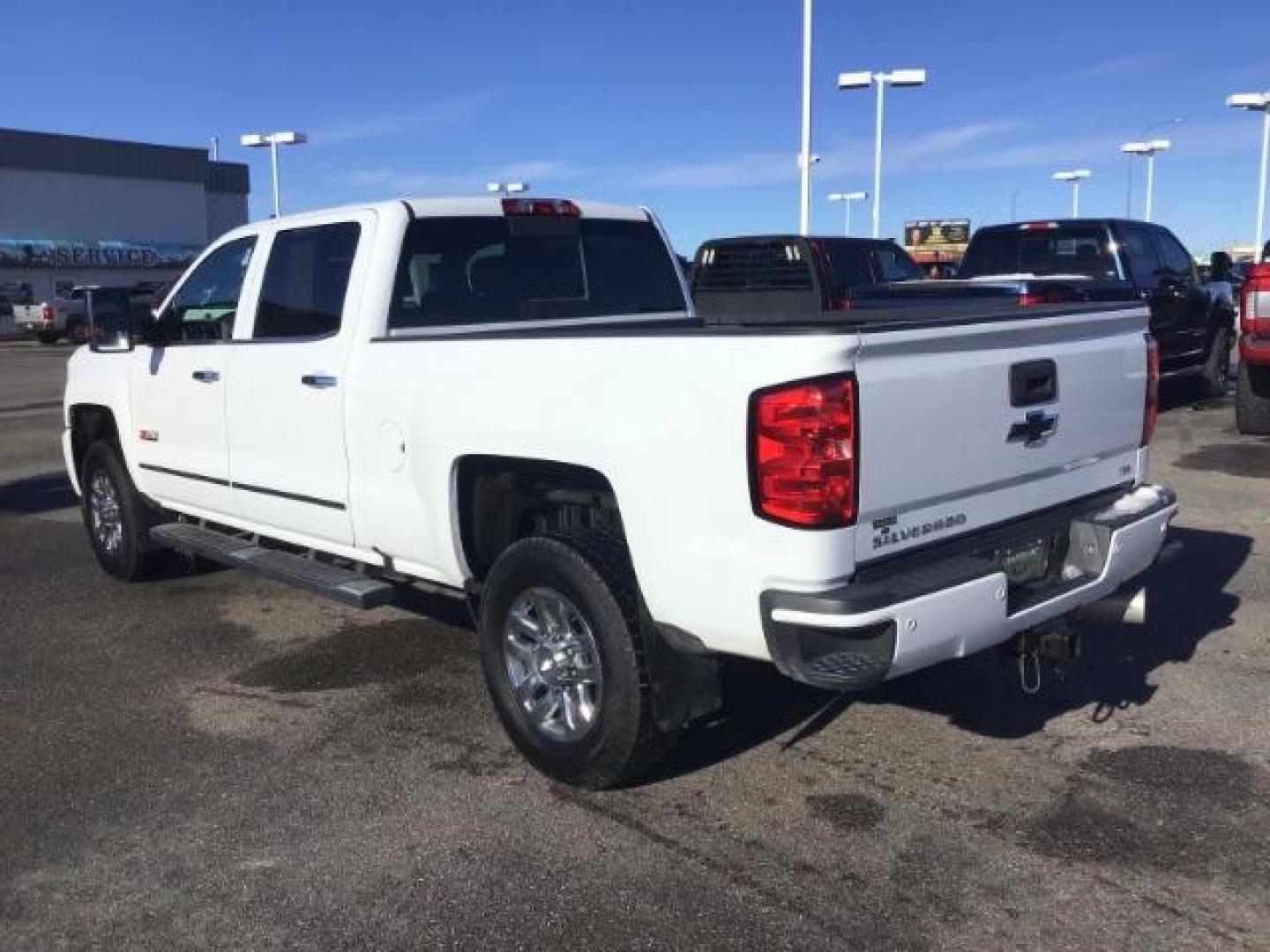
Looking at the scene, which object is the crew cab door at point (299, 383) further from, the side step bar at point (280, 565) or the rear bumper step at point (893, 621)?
the rear bumper step at point (893, 621)

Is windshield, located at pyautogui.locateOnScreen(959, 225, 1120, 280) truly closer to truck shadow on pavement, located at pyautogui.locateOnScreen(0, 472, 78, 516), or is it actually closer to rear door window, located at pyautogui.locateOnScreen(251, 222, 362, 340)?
rear door window, located at pyautogui.locateOnScreen(251, 222, 362, 340)

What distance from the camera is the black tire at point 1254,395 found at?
10.7 meters

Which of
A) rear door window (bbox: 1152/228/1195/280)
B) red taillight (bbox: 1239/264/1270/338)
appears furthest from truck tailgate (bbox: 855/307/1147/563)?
rear door window (bbox: 1152/228/1195/280)

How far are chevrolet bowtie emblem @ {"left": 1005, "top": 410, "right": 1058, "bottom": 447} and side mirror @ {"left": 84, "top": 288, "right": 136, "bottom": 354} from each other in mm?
4409

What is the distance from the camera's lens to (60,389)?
20531 mm

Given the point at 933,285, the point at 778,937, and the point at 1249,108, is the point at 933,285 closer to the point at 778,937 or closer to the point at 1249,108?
the point at 778,937

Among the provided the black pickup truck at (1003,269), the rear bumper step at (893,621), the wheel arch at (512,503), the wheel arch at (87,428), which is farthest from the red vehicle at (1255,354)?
the wheel arch at (87,428)

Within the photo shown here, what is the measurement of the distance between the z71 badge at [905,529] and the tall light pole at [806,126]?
19649mm

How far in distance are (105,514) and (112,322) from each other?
1439 mm

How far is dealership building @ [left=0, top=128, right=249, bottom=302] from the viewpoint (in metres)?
55.5

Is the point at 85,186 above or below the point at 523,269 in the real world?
above

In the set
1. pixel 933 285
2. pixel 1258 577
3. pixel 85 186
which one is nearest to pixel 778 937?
pixel 1258 577

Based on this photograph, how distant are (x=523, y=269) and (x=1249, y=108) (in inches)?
1345

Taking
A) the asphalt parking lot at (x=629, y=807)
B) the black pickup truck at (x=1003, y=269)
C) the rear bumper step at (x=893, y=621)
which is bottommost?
the asphalt parking lot at (x=629, y=807)
